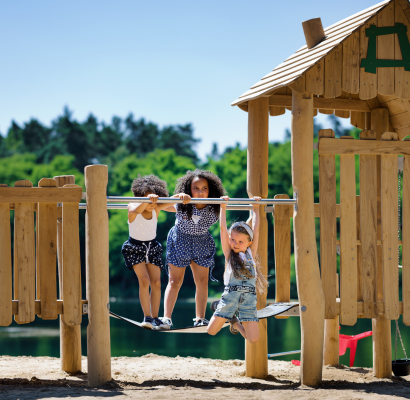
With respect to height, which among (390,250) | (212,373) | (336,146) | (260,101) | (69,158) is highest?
(69,158)

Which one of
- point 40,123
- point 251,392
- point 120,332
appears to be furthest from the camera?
point 40,123

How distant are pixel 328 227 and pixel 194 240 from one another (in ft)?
4.87

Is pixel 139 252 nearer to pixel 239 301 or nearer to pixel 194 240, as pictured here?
pixel 194 240

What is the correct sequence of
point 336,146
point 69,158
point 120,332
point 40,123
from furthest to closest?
1. point 40,123
2. point 69,158
3. point 120,332
4. point 336,146

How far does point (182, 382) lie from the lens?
600cm

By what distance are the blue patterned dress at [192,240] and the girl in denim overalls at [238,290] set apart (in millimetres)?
632

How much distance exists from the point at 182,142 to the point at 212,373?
5311 centimetres

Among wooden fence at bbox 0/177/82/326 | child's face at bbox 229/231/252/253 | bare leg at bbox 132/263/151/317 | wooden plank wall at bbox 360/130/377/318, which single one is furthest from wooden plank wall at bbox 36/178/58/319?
wooden plank wall at bbox 360/130/377/318

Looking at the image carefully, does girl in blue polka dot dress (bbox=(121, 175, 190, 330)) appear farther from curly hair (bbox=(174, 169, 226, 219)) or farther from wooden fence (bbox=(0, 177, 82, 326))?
wooden fence (bbox=(0, 177, 82, 326))

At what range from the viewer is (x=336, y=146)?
5574mm

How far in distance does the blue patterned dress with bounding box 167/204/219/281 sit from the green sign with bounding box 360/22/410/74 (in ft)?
7.30

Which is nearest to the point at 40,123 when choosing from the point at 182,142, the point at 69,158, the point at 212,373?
the point at 69,158

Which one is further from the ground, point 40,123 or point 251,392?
point 40,123

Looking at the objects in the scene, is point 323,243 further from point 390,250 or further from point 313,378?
point 313,378
